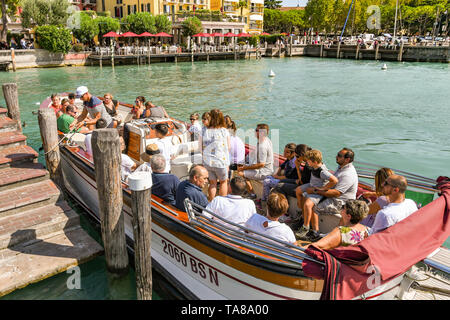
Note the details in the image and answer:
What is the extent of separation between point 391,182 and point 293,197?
1.68 m

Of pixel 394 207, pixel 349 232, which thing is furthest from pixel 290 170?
pixel 349 232

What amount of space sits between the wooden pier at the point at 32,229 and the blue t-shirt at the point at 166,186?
1.47m

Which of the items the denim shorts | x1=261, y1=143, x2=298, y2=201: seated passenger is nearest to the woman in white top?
the denim shorts

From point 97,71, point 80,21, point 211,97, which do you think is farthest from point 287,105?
point 80,21

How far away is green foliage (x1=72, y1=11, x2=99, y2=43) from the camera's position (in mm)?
38719

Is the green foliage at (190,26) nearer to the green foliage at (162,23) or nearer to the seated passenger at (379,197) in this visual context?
the green foliage at (162,23)

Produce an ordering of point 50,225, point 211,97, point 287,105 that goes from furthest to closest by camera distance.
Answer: point 211,97 < point 287,105 < point 50,225

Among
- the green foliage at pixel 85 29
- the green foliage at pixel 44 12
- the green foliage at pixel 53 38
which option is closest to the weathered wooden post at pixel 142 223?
the green foliage at pixel 53 38

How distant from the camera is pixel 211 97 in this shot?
69.4ft

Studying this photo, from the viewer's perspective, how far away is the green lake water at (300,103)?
35.7 ft

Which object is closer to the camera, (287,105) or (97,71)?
(287,105)

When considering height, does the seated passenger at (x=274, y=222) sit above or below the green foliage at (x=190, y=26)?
below

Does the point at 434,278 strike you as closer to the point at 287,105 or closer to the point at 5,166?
the point at 5,166

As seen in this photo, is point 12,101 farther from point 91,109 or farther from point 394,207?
point 394,207
